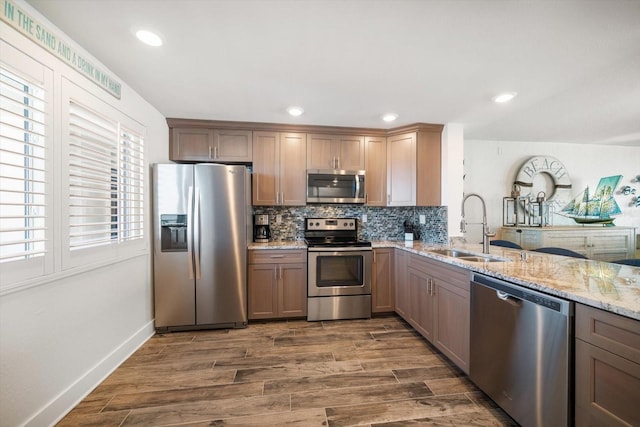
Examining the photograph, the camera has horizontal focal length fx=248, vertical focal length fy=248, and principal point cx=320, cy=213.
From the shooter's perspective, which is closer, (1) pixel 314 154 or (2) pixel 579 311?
(2) pixel 579 311

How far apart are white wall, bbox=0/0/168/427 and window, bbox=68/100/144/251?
16 centimetres

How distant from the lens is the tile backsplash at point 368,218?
11.0ft

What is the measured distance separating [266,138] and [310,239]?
4.71ft

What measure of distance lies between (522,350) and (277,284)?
222cm

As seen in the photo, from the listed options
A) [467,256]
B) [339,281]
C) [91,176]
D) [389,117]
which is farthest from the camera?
[339,281]

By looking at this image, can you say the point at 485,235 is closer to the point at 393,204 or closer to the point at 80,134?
the point at 393,204

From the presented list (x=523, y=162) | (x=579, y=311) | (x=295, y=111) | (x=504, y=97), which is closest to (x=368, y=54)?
(x=295, y=111)

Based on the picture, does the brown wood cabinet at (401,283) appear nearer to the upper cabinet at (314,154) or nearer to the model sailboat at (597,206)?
the upper cabinet at (314,154)

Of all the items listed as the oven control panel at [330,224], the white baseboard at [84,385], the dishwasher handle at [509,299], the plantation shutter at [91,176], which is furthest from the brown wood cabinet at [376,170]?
the white baseboard at [84,385]

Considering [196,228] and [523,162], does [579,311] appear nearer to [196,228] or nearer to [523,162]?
[196,228]

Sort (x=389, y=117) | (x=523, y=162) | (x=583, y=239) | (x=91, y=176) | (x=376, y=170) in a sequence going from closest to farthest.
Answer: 1. (x=91, y=176)
2. (x=389, y=117)
3. (x=376, y=170)
4. (x=583, y=239)
5. (x=523, y=162)

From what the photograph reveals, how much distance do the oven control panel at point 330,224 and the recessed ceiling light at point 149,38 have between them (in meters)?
2.35

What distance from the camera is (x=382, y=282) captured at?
3.05 meters

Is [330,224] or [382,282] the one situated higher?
[330,224]
